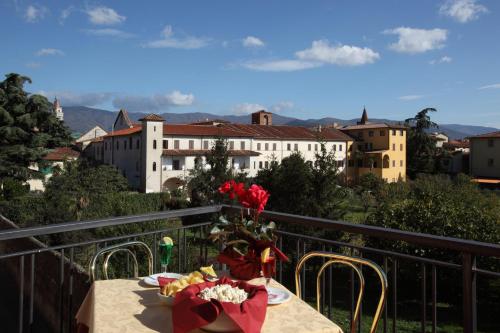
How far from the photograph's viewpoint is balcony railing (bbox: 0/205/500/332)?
2.56 metres

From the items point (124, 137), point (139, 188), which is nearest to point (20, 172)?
point (139, 188)

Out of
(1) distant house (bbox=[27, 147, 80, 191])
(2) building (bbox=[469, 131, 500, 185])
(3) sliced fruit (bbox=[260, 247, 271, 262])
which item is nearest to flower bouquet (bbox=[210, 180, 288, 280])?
(3) sliced fruit (bbox=[260, 247, 271, 262])

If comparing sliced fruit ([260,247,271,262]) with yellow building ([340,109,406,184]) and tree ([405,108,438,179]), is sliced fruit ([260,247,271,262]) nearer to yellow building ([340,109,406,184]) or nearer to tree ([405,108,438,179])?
yellow building ([340,109,406,184])

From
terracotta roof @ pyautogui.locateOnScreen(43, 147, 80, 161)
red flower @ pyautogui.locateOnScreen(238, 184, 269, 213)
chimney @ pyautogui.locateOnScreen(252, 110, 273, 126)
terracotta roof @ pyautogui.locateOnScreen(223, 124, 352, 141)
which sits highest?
chimney @ pyautogui.locateOnScreen(252, 110, 273, 126)

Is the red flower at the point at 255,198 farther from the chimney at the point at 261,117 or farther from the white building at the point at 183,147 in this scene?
the chimney at the point at 261,117

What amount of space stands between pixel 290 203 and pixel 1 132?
2399 centimetres

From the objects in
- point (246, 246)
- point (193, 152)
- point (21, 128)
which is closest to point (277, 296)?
point (246, 246)

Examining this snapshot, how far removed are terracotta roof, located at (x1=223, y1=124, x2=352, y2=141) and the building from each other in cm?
1647

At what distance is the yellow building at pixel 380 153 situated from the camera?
198 ft

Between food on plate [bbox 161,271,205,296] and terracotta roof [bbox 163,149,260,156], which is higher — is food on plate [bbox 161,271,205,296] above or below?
below

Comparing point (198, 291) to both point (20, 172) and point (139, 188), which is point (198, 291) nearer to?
point (20, 172)

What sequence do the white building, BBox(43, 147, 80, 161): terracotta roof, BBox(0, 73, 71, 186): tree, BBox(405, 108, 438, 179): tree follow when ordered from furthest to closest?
1. BBox(405, 108, 438, 179): tree
2. BBox(43, 147, 80, 161): terracotta roof
3. the white building
4. BBox(0, 73, 71, 186): tree

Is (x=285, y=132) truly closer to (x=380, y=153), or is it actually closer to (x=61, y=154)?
(x=380, y=153)

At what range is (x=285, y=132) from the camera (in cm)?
6034
